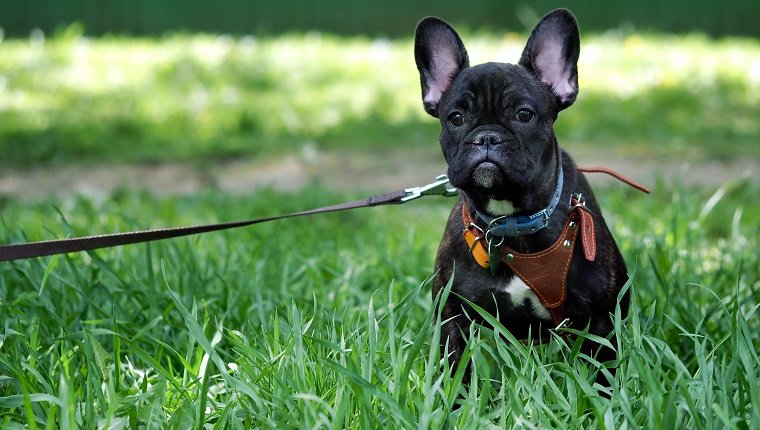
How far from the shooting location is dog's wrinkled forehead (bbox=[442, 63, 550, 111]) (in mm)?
3158

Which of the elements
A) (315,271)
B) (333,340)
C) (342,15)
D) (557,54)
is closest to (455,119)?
(557,54)

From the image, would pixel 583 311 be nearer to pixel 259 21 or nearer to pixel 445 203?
pixel 445 203

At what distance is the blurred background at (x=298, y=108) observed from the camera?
7.41 metres

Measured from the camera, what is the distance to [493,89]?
124 inches

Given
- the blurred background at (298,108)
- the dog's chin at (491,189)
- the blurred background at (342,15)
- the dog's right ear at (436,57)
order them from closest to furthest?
the dog's chin at (491,189), the dog's right ear at (436,57), the blurred background at (298,108), the blurred background at (342,15)

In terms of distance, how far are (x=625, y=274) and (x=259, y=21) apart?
33.8 ft

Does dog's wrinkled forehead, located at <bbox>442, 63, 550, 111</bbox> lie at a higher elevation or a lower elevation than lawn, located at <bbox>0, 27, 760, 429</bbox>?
higher

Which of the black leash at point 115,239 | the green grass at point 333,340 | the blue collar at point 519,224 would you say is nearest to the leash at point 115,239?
the black leash at point 115,239

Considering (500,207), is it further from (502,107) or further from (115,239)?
(115,239)

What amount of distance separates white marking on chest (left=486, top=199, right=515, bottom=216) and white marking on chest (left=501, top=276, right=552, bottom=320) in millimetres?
201

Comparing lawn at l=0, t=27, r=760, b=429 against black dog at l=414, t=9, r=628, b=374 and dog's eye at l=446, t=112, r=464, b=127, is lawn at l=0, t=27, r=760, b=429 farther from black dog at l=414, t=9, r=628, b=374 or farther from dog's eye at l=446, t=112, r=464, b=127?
dog's eye at l=446, t=112, r=464, b=127

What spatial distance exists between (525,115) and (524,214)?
0.99 ft

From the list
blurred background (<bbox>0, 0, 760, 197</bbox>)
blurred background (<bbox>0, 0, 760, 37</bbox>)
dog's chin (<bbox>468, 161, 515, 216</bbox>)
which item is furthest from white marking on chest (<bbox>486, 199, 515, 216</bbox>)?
blurred background (<bbox>0, 0, 760, 37</bbox>)

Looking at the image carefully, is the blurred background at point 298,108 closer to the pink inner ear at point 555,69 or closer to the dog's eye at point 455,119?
the pink inner ear at point 555,69
